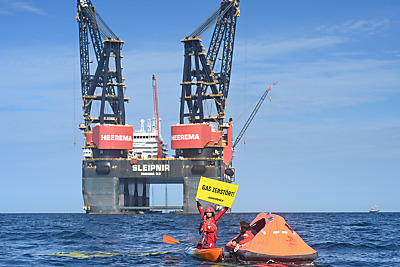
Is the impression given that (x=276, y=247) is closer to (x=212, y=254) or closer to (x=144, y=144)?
(x=212, y=254)

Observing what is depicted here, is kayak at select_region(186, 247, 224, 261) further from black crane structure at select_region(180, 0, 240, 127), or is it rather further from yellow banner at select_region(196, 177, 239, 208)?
black crane structure at select_region(180, 0, 240, 127)

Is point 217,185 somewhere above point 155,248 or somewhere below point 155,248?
above

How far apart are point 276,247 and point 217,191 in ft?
19.3

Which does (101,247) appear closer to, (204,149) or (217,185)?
(217,185)

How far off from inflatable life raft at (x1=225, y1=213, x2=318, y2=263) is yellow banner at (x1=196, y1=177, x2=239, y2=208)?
4146mm

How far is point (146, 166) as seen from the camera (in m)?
116

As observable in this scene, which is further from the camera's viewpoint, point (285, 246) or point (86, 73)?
point (86, 73)

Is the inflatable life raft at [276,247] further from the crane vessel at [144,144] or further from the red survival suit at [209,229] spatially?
the crane vessel at [144,144]

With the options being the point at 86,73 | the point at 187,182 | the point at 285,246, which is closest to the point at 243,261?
the point at 285,246

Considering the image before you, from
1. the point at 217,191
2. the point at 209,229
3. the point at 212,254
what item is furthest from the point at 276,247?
the point at 217,191

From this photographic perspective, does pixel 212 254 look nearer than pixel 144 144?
Yes

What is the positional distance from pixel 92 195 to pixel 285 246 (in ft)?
317

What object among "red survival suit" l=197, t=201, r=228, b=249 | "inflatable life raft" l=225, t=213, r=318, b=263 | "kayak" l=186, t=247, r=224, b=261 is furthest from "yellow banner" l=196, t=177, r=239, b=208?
"inflatable life raft" l=225, t=213, r=318, b=263

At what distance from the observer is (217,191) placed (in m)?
30.0
